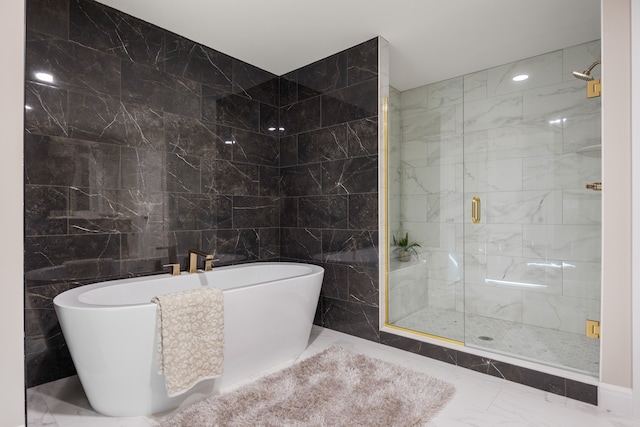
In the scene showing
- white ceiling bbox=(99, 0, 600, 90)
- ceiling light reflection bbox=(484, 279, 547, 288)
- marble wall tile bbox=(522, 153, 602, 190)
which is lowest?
ceiling light reflection bbox=(484, 279, 547, 288)

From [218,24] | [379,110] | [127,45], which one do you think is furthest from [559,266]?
[127,45]

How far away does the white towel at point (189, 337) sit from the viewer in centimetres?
174

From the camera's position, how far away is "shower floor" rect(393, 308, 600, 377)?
6.91 feet

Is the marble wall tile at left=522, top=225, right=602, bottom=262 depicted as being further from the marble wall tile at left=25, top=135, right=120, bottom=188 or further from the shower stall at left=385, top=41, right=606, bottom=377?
the marble wall tile at left=25, top=135, right=120, bottom=188

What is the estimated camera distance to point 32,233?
214 centimetres

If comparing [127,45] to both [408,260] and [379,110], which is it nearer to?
[379,110]

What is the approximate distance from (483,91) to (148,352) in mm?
3333

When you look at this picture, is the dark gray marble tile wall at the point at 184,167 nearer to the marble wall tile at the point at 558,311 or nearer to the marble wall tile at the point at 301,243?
the marble wall tile at the point at 301,243

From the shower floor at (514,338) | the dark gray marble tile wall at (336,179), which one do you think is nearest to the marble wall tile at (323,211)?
the dark gray marble tile wall at (336,179)

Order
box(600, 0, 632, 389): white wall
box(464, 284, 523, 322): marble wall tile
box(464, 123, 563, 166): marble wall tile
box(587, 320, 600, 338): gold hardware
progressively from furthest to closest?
box(464, 284, 523, 322): marble wall tile < box(464, 123, 563, 166): marble wall tile < box(587, 320, 600, 338): gold hardware < box(600, 0, 632, 389): white wall

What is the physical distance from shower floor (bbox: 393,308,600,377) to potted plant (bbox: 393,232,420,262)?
53 centimetres

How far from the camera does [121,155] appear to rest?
252cm

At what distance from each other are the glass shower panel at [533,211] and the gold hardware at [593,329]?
0.04 metres

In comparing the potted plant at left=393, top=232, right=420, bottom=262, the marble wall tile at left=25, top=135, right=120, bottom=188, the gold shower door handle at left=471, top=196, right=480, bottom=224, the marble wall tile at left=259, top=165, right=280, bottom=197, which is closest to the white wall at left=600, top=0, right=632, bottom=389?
the gold shower door handle at left=471, top=196, right=480, bottom=224
